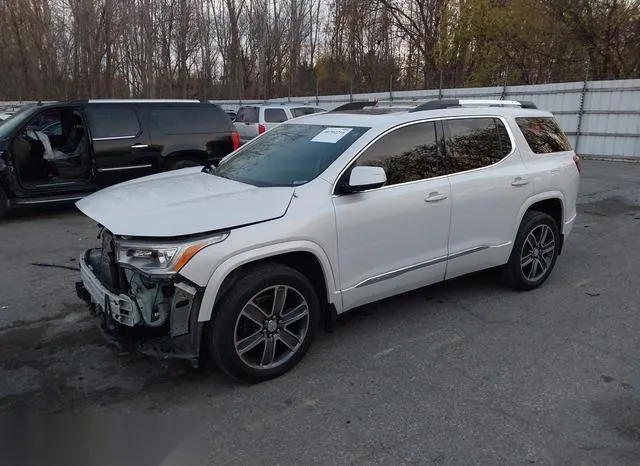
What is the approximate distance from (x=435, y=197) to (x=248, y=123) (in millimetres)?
12365

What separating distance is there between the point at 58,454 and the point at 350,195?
2.35m

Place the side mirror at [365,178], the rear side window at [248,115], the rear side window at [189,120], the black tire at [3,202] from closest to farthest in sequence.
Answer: the side mirror at [365,178] → the black tire at [3,202] → the rear side window at [189,120] → the rear side window at [248,115]

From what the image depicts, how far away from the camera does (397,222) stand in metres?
3.92

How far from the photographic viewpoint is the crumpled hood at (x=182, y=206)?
313cm

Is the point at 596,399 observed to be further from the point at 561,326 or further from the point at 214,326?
the point at 214,326

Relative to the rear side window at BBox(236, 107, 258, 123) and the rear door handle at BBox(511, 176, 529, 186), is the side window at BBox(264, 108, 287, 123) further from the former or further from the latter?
the rear door handle at BBox(511, 176, 529, 186)

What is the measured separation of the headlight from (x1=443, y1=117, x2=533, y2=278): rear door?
2.13 meters

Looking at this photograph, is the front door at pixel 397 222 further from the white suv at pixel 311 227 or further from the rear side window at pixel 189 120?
the rear side window at pixel 189 120

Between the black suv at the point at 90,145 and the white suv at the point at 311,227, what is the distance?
14.5 ft

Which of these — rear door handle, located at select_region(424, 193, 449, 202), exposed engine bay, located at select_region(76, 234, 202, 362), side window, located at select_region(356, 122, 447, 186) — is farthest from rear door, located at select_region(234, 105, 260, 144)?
exposed engine bay, located at select_region(76, 234, 202, 362)

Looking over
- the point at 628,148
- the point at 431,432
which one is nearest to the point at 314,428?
the point at 431,432

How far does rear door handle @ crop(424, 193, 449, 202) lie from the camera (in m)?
4.11

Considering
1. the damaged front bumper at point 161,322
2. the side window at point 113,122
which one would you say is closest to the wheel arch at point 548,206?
the damaged front bumper at point 161,322

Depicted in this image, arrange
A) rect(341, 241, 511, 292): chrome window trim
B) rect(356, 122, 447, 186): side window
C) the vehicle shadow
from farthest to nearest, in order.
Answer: the vehicle shadow
rect(356, 122, 447, 186): side window
rect(341, 241, 511, 292): chrome window trim
